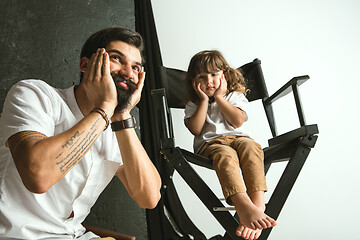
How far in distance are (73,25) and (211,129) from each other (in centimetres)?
93

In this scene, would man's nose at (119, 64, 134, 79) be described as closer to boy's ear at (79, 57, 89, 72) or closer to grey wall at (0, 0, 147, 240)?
boy's ear at (79, 57, 89, 72)

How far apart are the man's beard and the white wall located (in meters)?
1.03

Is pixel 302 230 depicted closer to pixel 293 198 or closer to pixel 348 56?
pixel 293 198

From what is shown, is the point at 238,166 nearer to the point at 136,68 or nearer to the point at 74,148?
the point at 136,68

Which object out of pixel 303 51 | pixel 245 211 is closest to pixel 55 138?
pixel 245 211

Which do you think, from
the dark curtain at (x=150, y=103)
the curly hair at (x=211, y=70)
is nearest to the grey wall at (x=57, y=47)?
the dark curtain at (x=150, y=103)

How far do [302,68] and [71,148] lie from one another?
1918 millimetres

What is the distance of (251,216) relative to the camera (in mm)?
1114

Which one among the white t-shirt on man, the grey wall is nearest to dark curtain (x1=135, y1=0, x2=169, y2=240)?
the grey wall

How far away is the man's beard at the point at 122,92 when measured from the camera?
1.04 m

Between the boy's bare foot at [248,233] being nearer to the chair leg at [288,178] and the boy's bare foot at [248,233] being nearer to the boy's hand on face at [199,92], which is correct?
the chair leg at [288,178]

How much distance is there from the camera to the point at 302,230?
6.51 ft

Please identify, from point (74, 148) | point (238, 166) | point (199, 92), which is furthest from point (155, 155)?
point (74, 148)

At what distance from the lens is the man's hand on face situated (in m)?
0.94
